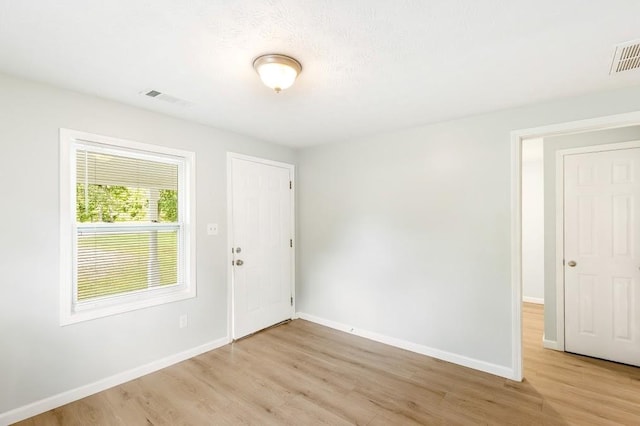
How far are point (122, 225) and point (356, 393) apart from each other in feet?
8.35

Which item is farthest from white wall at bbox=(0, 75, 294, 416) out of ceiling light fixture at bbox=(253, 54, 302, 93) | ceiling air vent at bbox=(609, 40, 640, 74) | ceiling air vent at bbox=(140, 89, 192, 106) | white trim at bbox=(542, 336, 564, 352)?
white trim at bbox=(542, 336, 564, 352)

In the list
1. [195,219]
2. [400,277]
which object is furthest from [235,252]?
[400,277]

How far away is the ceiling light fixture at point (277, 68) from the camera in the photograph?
1.83 m

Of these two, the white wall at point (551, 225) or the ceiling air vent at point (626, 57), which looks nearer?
the ceiling air vent at point (626, 57)

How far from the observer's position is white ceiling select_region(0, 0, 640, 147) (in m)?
1.46

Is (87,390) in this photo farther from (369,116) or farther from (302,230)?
(369,116)

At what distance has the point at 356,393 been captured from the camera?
248cm

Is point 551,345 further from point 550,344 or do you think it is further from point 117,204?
point 117,204

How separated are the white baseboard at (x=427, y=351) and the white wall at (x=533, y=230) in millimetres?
3205

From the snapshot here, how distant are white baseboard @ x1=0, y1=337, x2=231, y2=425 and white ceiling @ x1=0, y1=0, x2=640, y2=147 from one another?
7.85 feet

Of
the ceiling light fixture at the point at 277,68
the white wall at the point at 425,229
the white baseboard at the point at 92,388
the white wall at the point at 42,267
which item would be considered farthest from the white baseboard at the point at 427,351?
the ceiling light fixture at the point at 277,68

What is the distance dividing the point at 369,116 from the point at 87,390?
3.45 m

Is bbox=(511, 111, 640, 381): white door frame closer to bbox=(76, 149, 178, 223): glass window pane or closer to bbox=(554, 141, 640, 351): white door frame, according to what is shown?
bbox=(554, 141, 640, 351): white door frame

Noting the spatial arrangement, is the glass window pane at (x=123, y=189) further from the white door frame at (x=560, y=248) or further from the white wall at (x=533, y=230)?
the white wall at (x=533, y=230)
